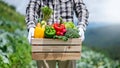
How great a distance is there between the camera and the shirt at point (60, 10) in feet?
21.0

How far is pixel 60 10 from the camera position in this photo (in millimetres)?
6434

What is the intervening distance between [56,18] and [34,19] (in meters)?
0.23

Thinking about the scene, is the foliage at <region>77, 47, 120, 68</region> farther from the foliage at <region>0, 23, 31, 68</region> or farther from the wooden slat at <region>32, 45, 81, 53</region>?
the wooden slat at <region>32, 45, 81, 53</region>

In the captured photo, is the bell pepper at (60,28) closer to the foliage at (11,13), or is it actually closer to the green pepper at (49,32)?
the green pepper at (49,32)

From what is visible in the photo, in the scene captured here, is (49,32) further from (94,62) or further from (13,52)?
(94,62)

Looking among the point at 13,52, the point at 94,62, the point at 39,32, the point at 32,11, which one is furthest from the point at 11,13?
the point at 39,32

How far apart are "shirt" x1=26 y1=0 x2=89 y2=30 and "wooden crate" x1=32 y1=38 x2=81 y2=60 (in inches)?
18.6

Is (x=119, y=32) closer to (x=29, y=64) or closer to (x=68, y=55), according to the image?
(x=29, y=64)

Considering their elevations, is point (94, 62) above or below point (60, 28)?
below

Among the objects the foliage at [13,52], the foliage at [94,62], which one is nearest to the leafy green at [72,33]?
the foliage at [13,52]

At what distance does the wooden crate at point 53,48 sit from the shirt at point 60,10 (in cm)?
47

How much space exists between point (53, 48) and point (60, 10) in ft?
2.12

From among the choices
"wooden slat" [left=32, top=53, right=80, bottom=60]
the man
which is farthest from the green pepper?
the man

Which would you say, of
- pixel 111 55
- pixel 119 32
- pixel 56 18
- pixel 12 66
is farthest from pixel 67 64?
pixel 119 32
